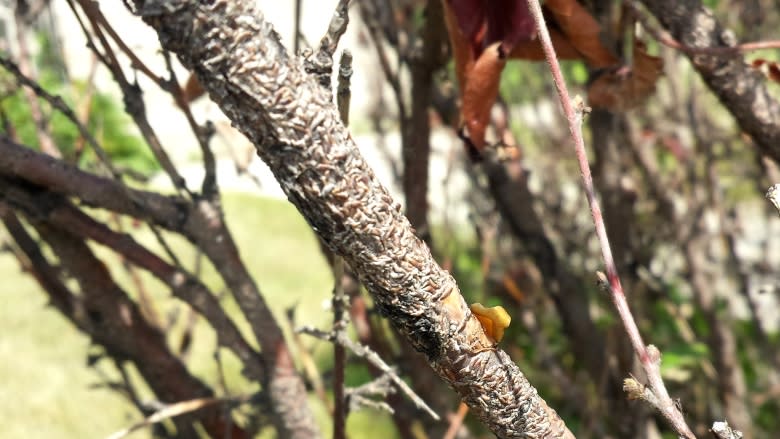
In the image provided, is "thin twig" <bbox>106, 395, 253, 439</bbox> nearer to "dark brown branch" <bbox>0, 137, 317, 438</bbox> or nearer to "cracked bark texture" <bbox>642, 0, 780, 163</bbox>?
"dark brown branch" <bbox>0, 137, 317, 438</bbox>

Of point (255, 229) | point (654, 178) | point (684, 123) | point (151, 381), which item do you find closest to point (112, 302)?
point (151, 381)

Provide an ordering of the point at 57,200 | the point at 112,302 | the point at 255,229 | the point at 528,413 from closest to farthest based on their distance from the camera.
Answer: the point at 528,413 → the point at 57,200 → the point at 112,302 → the point at 255,229

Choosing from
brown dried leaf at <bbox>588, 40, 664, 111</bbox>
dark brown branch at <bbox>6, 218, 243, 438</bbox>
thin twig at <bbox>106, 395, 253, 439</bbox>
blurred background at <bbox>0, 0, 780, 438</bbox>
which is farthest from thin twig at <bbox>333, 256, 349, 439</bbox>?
brown dried leaf at <bbox>588, 40, 664, 111</bbox>

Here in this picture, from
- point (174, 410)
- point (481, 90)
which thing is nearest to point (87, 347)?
point (174, 410)

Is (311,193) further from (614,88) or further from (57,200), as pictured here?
(614,88)

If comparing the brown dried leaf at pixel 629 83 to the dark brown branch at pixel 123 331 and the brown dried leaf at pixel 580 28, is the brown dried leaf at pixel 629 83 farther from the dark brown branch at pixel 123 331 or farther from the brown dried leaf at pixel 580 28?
the dark brown branch at pixel 123 331

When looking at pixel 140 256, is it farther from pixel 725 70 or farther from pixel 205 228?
pixel 725 70

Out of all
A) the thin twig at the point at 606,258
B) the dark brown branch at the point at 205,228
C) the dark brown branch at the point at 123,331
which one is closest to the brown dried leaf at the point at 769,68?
the thin twig at the point at 606,258
